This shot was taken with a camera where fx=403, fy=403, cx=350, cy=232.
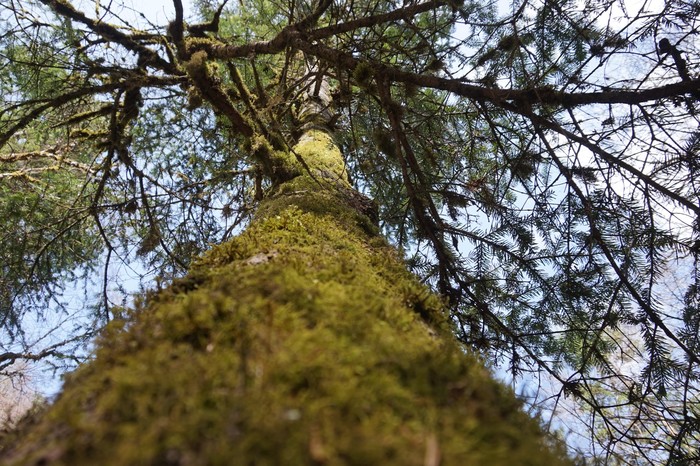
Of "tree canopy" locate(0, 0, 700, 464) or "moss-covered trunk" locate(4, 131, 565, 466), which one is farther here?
"tree canopy" locate(0, 0, 700, 464)

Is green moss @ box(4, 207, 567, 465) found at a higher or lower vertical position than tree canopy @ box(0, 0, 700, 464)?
lower

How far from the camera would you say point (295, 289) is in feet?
3.11

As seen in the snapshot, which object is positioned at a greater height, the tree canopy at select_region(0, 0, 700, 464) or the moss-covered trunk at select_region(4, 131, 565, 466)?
the tree canopy at select_region(0, 0, 700, 464)

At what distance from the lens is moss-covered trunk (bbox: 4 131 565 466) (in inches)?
19.6

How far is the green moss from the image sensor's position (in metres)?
0.50

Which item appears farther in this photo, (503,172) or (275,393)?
(503,172)

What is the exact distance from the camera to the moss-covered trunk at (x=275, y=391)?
50cm

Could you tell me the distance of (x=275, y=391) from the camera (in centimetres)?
58

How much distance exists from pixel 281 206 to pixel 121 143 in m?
2.79

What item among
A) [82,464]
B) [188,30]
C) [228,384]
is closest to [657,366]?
[228,384]

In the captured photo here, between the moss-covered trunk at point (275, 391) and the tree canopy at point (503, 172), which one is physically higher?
the tree canopy at point (503, 172)

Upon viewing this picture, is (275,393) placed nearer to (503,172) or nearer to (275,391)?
(275,391)

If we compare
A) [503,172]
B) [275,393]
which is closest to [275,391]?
[275,393]

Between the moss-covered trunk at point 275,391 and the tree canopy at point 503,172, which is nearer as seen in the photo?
the moss-covered trunk at point 275,391
